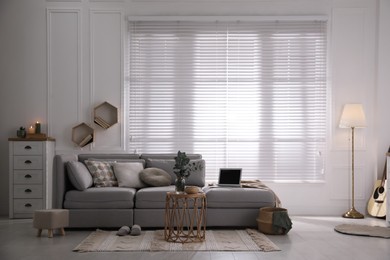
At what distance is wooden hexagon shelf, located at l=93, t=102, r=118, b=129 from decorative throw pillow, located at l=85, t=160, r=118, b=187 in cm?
106

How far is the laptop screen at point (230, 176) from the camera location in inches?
249

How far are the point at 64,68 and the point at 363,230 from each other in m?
4.32

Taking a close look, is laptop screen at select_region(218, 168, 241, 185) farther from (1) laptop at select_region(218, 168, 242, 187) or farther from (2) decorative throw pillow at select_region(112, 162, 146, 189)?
(2) decorative throw pillow at select_region(112, 162, 146, 189)

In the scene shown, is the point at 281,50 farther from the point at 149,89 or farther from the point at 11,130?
the point at 11,130

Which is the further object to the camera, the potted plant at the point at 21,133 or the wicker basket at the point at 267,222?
the potted plant at the point at 21,133

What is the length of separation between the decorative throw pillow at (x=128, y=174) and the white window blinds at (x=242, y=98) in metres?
1.05

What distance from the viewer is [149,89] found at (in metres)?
7.43

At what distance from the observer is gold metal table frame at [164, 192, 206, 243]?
525 cm

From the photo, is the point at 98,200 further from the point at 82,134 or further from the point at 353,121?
the point at 353,121

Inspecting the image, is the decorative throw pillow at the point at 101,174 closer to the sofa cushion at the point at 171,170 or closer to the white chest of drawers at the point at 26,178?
the sofa cushion at the point at 171,170

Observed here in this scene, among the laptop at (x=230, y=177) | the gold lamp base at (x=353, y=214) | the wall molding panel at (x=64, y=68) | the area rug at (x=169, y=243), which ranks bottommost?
the gold lamp base at (x=353, y=214)

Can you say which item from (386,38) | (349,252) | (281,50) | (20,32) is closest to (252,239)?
(349,252)

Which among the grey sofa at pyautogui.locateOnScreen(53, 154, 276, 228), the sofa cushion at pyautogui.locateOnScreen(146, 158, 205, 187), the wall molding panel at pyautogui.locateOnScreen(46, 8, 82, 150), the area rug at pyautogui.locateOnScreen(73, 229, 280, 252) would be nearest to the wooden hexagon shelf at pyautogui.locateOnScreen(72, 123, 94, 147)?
the wall molding panel at pyautogui.locateOnScreen(46, 8, 82, 150)

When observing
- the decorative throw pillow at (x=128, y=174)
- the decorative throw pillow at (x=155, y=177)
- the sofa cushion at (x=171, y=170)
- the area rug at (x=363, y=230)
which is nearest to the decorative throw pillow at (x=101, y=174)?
the decorative throw pillow at (x=128, y=174)
